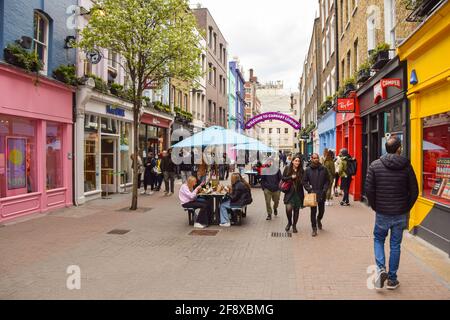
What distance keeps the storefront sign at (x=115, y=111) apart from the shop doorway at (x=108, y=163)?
40.1 inches

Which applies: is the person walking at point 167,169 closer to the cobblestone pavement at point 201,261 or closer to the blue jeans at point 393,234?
the cobblestone pavement at point 201,261

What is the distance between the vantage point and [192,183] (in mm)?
10008

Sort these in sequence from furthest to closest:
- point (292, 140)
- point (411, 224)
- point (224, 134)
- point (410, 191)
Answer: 1. point (292, 140)
2. point (224, 134)
3. point (411, 224)
4. point (410, 191)

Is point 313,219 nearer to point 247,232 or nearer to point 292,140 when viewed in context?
point 247,232

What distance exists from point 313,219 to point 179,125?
745 inches

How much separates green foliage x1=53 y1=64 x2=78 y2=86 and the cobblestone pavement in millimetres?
4330

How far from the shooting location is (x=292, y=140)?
95.4m

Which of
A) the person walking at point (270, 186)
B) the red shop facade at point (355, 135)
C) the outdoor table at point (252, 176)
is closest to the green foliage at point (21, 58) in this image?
the person walking at point (270, 186)

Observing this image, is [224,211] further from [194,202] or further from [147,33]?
[147,33]

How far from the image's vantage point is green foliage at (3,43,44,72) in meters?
10.1

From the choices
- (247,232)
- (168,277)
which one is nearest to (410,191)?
(168,277)

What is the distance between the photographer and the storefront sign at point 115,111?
15.9 meters

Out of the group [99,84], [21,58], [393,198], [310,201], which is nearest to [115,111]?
[99,84]
